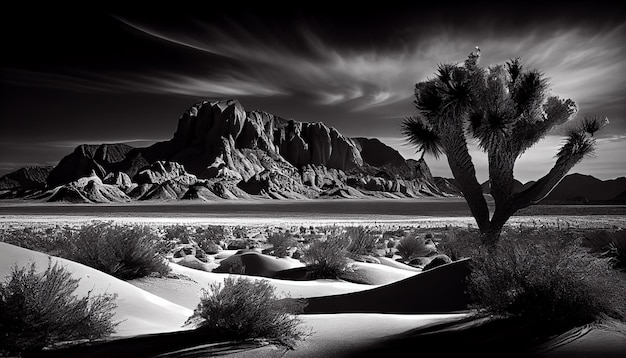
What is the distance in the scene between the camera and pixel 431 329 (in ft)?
20.6

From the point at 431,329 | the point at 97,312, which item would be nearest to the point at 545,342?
the point at 431,329

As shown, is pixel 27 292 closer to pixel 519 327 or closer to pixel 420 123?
pixel 519 327

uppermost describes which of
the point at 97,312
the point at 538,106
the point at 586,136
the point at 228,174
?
the point at 228,174

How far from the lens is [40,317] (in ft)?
17.4

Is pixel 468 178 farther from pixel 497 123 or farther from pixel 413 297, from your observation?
pixel 413 297

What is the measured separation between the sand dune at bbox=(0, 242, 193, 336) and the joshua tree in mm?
8791

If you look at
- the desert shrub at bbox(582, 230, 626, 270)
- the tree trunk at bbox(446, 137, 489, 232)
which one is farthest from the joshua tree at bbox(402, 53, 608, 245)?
the desert shrub at bbox(582, 230, 626, 270)

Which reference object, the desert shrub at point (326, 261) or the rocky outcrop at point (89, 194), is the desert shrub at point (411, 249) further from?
the rocky outcrop at point (89, 194)

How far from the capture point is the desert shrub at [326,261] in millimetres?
13797

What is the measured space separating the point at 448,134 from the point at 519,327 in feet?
28.4

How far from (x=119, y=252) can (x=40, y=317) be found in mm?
5186

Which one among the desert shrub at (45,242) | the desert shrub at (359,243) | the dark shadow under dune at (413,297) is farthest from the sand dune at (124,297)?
the desert shrub at (359,243)

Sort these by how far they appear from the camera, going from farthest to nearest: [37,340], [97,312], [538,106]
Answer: [538,106], [97,312], [37,340]

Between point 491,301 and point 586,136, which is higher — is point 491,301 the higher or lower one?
the lower one
